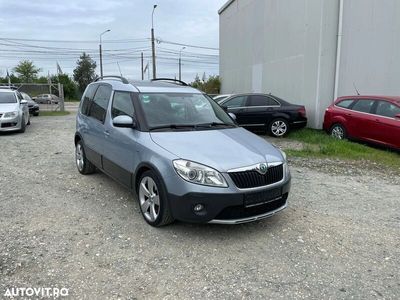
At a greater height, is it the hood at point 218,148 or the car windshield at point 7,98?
the car windshield at point 7,98

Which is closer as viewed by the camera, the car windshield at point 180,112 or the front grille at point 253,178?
the front grille at point 253,178

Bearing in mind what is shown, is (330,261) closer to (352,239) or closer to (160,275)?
(352,239)

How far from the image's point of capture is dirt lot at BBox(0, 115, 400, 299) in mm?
3281

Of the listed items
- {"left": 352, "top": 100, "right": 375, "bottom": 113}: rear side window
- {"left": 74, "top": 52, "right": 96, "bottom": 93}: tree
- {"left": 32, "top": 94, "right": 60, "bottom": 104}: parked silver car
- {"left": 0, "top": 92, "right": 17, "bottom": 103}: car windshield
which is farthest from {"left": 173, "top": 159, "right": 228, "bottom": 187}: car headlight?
{"left": 74, "top": 52, "right": 96, "bottom": 93}: tree

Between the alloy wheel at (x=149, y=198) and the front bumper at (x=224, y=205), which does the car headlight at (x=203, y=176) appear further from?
the alloy wheel at (x=149, y=198)

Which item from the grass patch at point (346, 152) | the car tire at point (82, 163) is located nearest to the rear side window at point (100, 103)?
the car tire at point (82, 163)

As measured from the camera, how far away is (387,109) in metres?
9.88

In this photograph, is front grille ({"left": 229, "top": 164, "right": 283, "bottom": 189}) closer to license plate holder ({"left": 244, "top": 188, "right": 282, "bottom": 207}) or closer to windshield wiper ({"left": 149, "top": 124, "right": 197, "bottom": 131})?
license plate holder ({"left": 244, "top": 188, "right": 282, "bottom": 207})

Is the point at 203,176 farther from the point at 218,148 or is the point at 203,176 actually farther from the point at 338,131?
the point at 338,131

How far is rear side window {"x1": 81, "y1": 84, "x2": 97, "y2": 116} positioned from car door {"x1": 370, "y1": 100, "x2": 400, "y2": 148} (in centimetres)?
732

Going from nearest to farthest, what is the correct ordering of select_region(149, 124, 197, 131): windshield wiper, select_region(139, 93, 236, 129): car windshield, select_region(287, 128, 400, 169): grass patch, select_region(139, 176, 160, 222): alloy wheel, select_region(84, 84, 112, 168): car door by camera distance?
select_region(139, 176, 160, 222): alloy wheel < select_region(149, 124, 197, 131): windshield wiper < select_region(139, 93, 236, 129): car windshield < select_region(84, 84, 112, 168): car door < select_region(287, 128, 400, 169): grass patch

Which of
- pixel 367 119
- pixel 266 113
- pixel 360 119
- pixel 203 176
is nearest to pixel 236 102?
pixel 266 113

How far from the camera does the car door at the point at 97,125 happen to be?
228 inches

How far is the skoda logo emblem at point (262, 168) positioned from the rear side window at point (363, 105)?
743 centimetres
